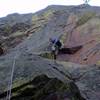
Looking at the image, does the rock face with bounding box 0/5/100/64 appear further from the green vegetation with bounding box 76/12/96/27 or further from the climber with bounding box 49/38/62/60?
the climber with bounding box 49/38/62/60

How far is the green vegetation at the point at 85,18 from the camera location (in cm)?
2830

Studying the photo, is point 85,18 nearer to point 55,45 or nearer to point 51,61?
point 55,45

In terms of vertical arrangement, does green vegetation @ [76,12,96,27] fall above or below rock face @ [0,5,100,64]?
above

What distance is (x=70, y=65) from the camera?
61.5 ft

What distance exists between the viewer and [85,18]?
93.8 ft

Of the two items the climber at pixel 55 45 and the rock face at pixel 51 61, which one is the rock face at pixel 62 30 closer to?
the rock face at pixel 51 61

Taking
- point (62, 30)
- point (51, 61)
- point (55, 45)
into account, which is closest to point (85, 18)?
point (62, 30)

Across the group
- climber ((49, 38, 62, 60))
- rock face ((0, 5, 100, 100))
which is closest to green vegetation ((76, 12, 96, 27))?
rock face ((0, 5, 100, 100))

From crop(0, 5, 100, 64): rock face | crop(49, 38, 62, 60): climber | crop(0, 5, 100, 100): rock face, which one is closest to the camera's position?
crop(0, 5, 100, 100): rock face

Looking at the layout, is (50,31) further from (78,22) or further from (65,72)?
(65,72)

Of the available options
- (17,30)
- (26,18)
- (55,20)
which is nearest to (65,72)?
(55,20)

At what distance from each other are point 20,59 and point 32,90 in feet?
12.8

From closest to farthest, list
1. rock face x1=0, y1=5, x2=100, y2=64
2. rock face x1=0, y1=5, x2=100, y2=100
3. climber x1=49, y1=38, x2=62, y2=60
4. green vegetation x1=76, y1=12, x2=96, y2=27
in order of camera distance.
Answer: rock face x1=0, y1=5, x2=100, y2=100 → climber x1=49, y1=38, x2=62, y2=60 → rock face x1=0, y1=5, x2=100, y2=64 → green vegetation x1=76, y1=12, x2=96, y2=27

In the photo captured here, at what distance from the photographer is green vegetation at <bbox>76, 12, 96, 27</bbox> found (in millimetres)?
28295
